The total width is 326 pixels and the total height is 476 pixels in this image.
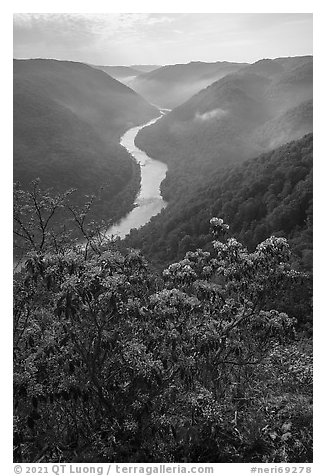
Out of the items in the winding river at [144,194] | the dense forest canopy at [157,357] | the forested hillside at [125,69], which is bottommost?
the dense forest canopy at [157,357]

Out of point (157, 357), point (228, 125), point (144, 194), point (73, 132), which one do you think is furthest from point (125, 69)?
point (228, 125)

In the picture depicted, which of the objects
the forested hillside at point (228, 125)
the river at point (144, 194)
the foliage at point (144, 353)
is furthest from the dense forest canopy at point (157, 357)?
the forested hillside at point (228, 125)

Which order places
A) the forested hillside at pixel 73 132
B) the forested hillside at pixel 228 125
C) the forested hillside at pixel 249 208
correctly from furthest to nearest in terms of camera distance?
1. the forested hillside at pixel 228 125
2. the forested hillside at pixel 249 208
3. the forested hillside at pixel 73 132

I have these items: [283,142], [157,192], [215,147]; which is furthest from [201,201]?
[283,142]

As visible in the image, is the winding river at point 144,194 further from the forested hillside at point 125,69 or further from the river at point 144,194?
the forested hillside at point 125,69

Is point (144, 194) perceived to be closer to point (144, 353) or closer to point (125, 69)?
point (125, 69)
